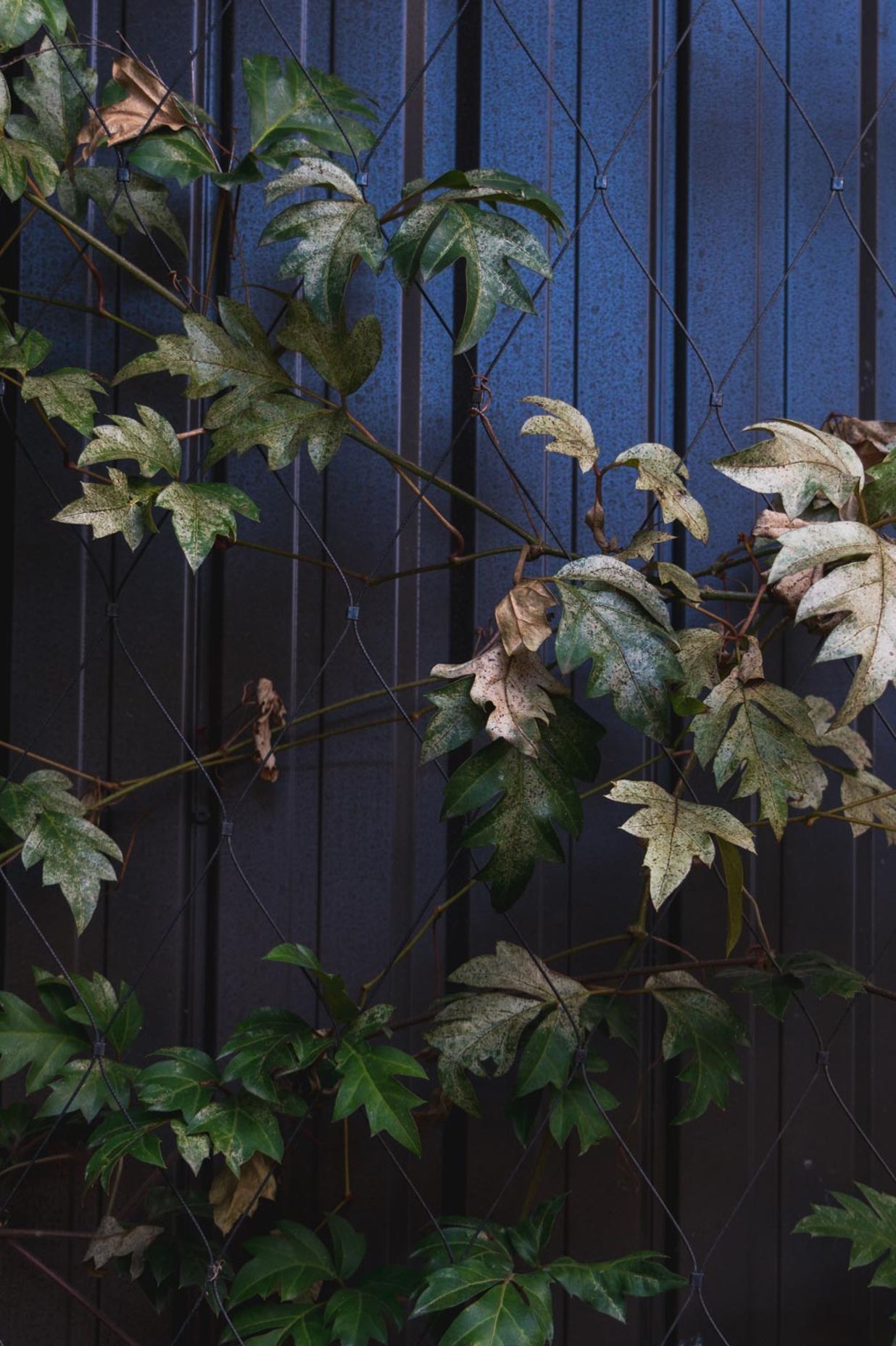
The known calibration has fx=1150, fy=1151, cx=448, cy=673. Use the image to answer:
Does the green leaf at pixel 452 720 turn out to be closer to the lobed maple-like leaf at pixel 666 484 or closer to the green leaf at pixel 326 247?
the lobed maple-like leaf at pixel 666 484

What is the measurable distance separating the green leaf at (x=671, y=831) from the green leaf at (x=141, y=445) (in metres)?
0.47

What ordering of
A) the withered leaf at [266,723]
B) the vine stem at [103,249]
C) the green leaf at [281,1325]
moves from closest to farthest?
the green leaf at [281,1325] < the vine stem at [103,249] < the withered leaf at [266,723]

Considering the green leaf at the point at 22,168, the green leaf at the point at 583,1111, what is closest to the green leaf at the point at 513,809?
the green leaf at the point at 583,1111

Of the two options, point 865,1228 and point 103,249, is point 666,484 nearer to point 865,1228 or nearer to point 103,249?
point 103,249

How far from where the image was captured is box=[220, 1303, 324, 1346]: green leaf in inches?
36.0

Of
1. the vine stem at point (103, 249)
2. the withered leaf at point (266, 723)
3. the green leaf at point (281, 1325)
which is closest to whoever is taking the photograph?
the green leaf at point (281, 1325)

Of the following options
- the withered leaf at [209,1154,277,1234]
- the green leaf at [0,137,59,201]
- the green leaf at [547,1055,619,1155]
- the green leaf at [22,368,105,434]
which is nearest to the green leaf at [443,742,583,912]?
the green leaf at [547,1055,619,1155]

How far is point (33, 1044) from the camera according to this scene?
98 centimetres

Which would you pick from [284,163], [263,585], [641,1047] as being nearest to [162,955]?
[263,585]

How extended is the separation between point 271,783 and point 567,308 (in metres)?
0.62

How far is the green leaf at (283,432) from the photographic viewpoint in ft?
3.24

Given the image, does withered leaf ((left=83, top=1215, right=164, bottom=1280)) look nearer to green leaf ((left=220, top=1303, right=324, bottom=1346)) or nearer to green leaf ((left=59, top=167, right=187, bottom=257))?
→ green leaf ((left=220, top=1303, right=324, bottom=1346))

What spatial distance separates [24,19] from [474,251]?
39 cm

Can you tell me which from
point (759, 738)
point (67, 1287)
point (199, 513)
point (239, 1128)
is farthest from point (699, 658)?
point (67, 1287)
